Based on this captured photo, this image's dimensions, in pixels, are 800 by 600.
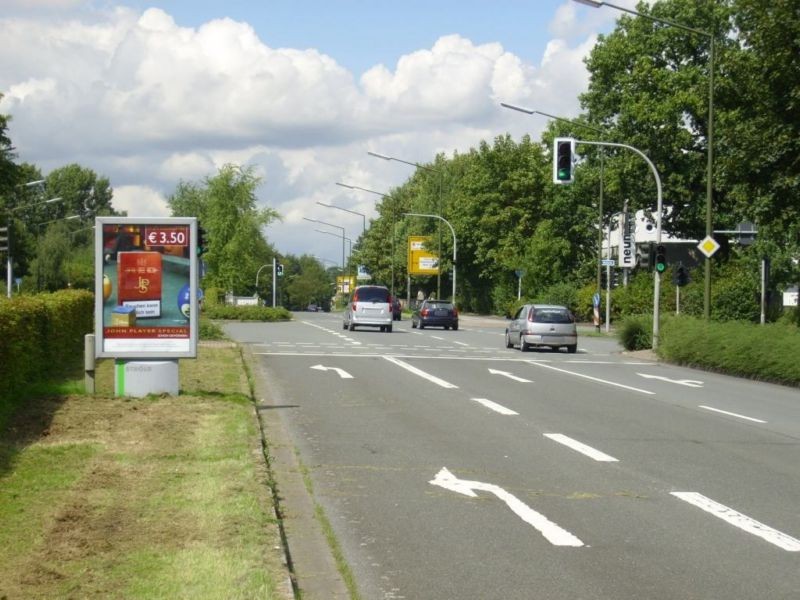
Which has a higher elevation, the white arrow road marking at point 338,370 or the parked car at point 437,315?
the parked car at point 437,315

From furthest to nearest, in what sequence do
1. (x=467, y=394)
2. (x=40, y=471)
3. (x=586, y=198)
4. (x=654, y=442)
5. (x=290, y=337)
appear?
(x=586, y=198)
(x=290, y=337)
(x=467, y=394)
(x=654, y=442)
(x=40, y=471)

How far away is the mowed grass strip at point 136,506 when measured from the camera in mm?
6113

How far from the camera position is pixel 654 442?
Result: 1315cm

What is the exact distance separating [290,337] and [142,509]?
33.6 m

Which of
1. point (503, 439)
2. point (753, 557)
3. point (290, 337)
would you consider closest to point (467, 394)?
point (503, 439)

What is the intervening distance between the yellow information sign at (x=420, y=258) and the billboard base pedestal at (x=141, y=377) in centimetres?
8562

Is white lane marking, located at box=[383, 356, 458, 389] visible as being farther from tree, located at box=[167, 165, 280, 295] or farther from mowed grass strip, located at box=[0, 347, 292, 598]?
tree, located at box=[167, 165, 280, 295]

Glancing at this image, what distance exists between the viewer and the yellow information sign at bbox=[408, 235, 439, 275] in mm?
101375

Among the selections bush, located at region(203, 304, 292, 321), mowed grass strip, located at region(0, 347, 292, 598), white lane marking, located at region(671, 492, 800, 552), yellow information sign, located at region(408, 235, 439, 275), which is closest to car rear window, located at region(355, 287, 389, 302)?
bush, located at region(203, 304, 292, 321)

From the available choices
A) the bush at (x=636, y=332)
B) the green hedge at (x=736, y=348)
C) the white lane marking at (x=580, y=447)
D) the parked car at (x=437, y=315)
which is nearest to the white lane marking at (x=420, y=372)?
the white lane marking at (x=580, y=447)

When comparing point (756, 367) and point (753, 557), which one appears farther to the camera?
point (756, 367)

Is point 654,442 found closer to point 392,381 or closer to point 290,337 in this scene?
point 392,381

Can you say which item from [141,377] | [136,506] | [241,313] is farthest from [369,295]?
[136,506]

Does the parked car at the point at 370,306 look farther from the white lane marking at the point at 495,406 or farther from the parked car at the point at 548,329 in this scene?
the white lane marking at the point at 495,406
